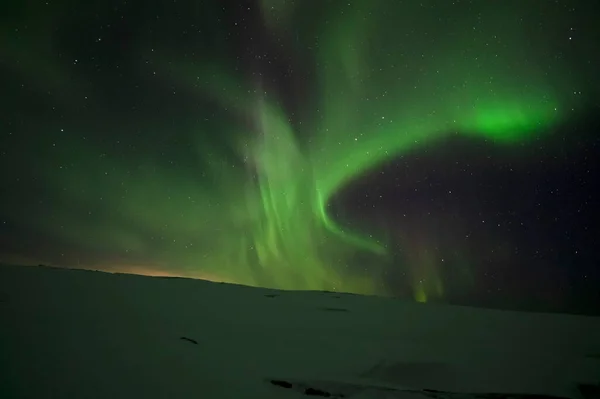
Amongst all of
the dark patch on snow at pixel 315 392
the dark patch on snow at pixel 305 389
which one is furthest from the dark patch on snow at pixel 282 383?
the dark patch on snow at pixel 315 392

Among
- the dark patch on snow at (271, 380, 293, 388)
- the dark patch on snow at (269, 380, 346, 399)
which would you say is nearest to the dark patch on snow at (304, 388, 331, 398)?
the dark patch on snow at (269, 380, 346, 399)

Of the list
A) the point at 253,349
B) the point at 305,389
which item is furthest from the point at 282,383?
the point at 253,349

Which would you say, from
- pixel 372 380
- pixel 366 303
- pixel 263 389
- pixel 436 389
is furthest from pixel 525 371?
pixel 366 303

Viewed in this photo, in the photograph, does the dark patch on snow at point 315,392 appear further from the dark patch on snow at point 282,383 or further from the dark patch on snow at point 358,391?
the dark patch on snow at point 282,383

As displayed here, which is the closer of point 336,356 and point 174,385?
point 174,385

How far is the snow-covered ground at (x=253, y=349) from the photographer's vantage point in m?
2.96

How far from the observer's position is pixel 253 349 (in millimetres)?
4129

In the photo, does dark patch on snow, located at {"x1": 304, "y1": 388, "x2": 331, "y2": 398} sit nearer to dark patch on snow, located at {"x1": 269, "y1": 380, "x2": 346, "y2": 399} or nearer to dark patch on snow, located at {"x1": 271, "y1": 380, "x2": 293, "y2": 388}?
dark patch on snow, located at {"x1": 269, "y1": 380, "x2": 346, "y2": 399}

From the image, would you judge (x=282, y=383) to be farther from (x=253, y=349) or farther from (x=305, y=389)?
(x=253, y=349)

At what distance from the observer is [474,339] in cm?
535

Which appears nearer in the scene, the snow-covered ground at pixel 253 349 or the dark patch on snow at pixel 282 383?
the snow-covered ground at pixel 253 349

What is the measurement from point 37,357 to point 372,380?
10.2ft

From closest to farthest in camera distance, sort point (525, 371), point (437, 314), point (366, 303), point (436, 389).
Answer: point (436, 389) → point (525, 371) → point (437, 314) → point (366, 303)

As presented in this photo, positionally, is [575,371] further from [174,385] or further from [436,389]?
[174,385]
